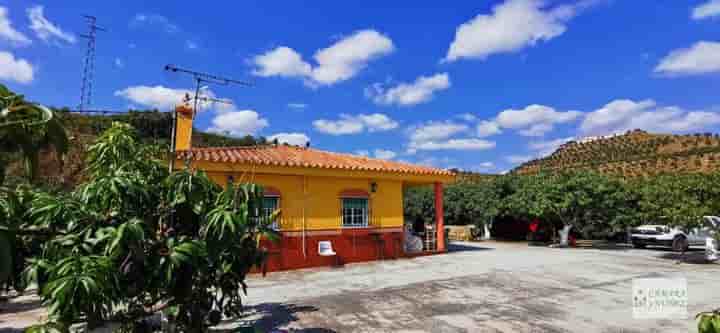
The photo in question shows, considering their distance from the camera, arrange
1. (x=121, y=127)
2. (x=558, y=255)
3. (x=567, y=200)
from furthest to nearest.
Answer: (x=567, y=200)
(x=558, y=255)
(x=121, y=127)

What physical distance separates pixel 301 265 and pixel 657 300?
29.9 ft

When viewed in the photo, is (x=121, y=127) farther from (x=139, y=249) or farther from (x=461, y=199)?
(x=461, y=199)

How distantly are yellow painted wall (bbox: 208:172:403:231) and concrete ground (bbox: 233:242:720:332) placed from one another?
161 centimetres

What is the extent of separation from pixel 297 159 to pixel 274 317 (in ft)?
23.0

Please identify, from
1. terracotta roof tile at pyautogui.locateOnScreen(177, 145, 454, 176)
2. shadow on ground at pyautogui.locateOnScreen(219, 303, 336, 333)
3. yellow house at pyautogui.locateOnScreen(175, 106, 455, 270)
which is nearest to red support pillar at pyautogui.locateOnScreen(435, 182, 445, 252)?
yellow house at pyautogui.locateOnScreen(175, 106, 455, 270)

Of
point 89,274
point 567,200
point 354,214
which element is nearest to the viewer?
point 89,274

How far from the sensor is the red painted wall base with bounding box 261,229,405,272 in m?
11.8

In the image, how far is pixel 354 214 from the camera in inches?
539

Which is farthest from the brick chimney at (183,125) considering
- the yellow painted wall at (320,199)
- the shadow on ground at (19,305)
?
the shadow on ground at (19,305)

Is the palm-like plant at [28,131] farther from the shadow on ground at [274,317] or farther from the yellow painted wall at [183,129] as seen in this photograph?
the yellow painted wall at [183,129]

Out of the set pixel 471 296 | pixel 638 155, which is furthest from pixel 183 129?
pixel 638 155

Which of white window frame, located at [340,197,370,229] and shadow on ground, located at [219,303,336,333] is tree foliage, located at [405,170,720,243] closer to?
white window frame, located at [340,197,370,229]

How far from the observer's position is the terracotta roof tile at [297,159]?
1108 cm

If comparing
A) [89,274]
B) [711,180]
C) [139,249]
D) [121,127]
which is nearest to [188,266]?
[139,249]
